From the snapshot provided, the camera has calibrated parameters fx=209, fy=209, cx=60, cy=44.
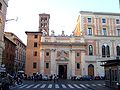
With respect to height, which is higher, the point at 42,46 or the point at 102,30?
the point at 102,30

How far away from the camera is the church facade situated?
53.5 metres

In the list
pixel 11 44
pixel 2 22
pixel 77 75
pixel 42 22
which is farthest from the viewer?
pixel 42 22

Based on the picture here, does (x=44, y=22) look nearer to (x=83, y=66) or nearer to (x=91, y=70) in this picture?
(x=83, y=66)

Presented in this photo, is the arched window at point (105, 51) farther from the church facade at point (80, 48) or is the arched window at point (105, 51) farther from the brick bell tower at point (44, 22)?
the brick bell tower at point (44, 22)

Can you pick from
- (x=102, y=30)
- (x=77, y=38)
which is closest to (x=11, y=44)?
(x=77, y=38)

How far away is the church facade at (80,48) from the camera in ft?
175

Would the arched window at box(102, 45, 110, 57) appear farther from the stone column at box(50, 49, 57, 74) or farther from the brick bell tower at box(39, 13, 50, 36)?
the brick bell tower at box(39, 13, 50, 36)

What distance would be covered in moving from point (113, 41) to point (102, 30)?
4112 mm

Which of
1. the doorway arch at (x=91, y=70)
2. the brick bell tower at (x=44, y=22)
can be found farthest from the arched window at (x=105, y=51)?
the brick bell tower at (x=44, y=22)

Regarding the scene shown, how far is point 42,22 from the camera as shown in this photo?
7200 centimetres

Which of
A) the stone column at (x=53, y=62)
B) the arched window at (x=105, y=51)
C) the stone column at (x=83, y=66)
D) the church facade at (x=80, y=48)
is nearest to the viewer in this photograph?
the stone column at (x=83, y=66)

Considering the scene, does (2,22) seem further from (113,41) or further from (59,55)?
(113,41)

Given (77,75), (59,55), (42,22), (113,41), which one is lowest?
(77,75)

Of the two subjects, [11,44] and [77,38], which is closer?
[77,38]
